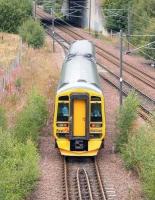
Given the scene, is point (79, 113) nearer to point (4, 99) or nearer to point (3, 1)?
point (4, 99)

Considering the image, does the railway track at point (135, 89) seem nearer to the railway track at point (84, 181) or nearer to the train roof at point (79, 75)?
the train roof at point (79, 75)

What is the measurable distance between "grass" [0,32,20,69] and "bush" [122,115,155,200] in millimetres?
19922

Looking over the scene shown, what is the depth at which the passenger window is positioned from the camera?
23.1m

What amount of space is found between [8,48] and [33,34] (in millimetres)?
3116

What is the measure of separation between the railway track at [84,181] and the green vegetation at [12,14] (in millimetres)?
41725

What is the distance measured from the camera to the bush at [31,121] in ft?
78.1

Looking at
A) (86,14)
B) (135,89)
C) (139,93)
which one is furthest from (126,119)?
(86,14)

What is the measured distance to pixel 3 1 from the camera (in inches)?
2511

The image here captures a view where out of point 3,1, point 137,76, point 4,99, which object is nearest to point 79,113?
point 4,99

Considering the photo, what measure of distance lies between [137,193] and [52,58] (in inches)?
1213

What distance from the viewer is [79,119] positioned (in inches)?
900

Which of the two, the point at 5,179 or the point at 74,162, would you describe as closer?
the point at 5,179

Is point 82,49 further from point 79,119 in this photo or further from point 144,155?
point 144,155

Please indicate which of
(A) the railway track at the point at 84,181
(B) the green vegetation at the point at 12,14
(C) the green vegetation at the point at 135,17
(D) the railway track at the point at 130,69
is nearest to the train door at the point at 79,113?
(A) the railway track at the point at 84,181
